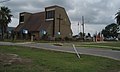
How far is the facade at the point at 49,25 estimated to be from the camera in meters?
91.7

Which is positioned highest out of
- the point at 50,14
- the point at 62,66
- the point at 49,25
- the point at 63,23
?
the point at 50,14

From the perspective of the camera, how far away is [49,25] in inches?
3605

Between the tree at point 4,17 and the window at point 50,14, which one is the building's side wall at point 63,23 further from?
the tree at point 4,17

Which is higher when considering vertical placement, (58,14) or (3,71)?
(58,14)

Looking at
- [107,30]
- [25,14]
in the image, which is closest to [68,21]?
[25,14]

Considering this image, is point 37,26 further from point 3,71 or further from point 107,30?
point 3,71

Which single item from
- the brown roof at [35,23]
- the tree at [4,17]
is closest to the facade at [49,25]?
the brown roof at [35,23]

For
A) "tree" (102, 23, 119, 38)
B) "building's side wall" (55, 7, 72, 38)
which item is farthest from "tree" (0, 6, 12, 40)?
"tree" (102, 23, 119, 38)

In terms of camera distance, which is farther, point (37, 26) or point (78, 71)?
point (37, 26)

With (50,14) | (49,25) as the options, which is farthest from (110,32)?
(49,25)

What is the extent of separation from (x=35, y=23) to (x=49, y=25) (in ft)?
42.4

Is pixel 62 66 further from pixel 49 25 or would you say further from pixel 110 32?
pixel 110 32

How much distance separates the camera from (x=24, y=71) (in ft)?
40.7

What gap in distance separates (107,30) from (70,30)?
66.2 meters
